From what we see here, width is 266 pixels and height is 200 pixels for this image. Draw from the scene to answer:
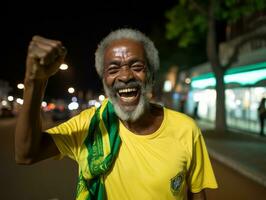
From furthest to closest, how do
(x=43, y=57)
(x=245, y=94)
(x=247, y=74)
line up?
(x=245, y=94) → (x=247, y=74) → (x=43, y=57)

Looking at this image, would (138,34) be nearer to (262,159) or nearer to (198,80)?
(262,159)

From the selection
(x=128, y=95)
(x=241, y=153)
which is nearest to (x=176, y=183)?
(x=128, y=95)

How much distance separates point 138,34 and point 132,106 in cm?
45

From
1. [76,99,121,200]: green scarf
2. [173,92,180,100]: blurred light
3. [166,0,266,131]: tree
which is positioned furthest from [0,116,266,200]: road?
[173,92,180,100]: blurred light

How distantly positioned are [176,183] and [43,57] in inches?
38.6

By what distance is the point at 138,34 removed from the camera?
8.16 feet

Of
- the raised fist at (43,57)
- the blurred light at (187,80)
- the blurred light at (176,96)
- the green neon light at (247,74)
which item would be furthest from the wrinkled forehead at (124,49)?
the blurred light at (176,96)

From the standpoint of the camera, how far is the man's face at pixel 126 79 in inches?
91.6

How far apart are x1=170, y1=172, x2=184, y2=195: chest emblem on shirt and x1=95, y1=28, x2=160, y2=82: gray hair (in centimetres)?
59

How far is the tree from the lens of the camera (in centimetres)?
1869

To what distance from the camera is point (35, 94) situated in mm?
1925

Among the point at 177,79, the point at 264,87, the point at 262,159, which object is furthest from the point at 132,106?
the point at 177,79

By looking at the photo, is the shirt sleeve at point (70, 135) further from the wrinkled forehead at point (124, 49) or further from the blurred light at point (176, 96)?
the blurred light at point (176, 96)

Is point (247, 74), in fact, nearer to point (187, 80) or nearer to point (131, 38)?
point (187, 80)
